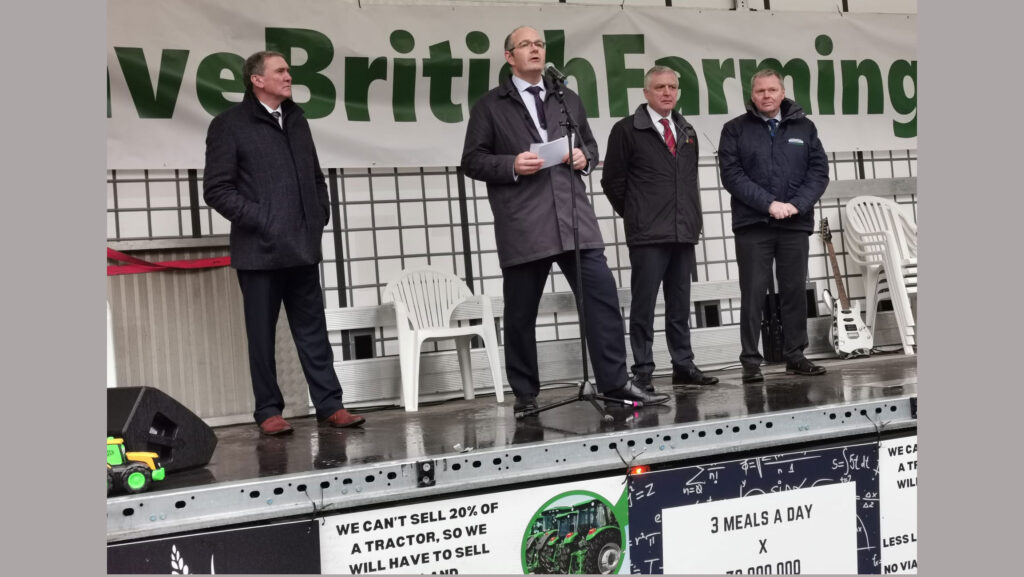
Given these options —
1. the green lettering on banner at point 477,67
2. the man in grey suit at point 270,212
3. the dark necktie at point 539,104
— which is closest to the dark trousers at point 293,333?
the man in grey suit at point 270,212

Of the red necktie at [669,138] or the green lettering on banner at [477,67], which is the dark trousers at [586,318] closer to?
the red necktie at [669,138]

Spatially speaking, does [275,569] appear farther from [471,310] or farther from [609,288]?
[471,310]

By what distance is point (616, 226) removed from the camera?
19.9ft

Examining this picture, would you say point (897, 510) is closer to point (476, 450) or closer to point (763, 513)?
point (763, 513)

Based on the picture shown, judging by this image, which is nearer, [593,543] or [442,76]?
[593,543]

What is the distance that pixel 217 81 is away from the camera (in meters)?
5.09

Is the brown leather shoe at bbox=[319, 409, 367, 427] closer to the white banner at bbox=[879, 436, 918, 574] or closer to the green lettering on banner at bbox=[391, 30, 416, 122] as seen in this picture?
the green lettering on banner at bbox=[391, 30, 416, 122]

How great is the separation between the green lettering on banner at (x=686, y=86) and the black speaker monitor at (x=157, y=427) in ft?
12.4

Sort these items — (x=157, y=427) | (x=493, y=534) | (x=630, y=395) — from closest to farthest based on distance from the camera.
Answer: (x=493, y=534) < (x=157, y=427) < (x=630, y=395)

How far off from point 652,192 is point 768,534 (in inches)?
79.9

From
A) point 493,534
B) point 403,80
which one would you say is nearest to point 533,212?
point 493,534

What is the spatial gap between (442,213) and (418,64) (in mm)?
858

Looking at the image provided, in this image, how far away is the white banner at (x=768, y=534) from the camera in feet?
9.76

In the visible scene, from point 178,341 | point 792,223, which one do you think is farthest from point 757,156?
point 178,341
